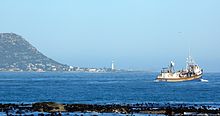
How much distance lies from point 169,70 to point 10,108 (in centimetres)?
12506

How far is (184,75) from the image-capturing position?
18288 cm

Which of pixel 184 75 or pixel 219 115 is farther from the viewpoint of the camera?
pixel 184 75

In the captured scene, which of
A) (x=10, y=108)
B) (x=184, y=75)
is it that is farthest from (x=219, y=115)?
(x=184, y=75)

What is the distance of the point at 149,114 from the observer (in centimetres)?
6291

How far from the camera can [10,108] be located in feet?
228

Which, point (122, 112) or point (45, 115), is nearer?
point (45, 115)

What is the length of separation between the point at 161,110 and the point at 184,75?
117 m

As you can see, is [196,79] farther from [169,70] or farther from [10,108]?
[10,108]

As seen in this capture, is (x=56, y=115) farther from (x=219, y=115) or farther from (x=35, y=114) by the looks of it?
(x=219, y=115)

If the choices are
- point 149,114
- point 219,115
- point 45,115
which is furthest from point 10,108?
point 219,115

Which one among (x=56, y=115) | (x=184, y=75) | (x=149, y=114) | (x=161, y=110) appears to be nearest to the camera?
(x=56, y=115)

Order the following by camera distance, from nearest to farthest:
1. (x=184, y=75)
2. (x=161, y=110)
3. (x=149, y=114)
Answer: (x=149, y=114)
(x=161, y=110)
(x=184, y=75)

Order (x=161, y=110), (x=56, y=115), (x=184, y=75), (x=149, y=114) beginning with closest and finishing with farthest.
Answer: (x=56, y=115)
(x=149, y=114)
(x=161, y=110)
(x=184, y=75)

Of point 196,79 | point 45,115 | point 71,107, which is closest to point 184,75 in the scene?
point 196,79
